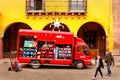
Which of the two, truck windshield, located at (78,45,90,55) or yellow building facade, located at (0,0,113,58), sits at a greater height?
yellow building facade, located at (0,0,113,58)

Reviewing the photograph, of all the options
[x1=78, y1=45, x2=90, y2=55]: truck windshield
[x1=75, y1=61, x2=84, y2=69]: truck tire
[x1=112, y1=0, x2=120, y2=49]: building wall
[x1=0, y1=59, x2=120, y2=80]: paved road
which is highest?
[x1=112, y1=0, x2=120, y2=49]: building wall

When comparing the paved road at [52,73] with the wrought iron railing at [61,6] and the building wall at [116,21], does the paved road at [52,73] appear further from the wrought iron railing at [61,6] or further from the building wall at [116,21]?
the wrought iron railing at [61,6]

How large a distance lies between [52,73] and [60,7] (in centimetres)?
875

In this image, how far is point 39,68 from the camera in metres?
31.6

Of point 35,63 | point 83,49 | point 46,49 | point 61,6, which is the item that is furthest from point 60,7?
point 35,63

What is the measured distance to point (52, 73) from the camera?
29.2m

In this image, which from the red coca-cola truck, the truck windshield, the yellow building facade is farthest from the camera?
the yellow building facade

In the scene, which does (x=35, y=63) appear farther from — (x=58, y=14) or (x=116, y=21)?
(x=116, y=21)

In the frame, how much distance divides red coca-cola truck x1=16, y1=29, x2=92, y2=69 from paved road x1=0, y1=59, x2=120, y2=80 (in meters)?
0.63

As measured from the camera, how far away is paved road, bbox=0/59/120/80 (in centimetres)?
2692

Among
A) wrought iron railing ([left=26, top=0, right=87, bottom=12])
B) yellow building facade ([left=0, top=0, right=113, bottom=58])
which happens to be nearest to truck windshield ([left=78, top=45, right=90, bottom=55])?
yellow building facade ([left=0, top=0, right=113, bottom=58])

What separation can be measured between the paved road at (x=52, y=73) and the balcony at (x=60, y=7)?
5.67 m

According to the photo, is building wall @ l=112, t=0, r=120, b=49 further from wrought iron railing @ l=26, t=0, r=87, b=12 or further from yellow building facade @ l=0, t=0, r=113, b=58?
wrought iron railing @ l=26, t=0, r=87, b=12

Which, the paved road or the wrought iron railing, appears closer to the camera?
the paved road
